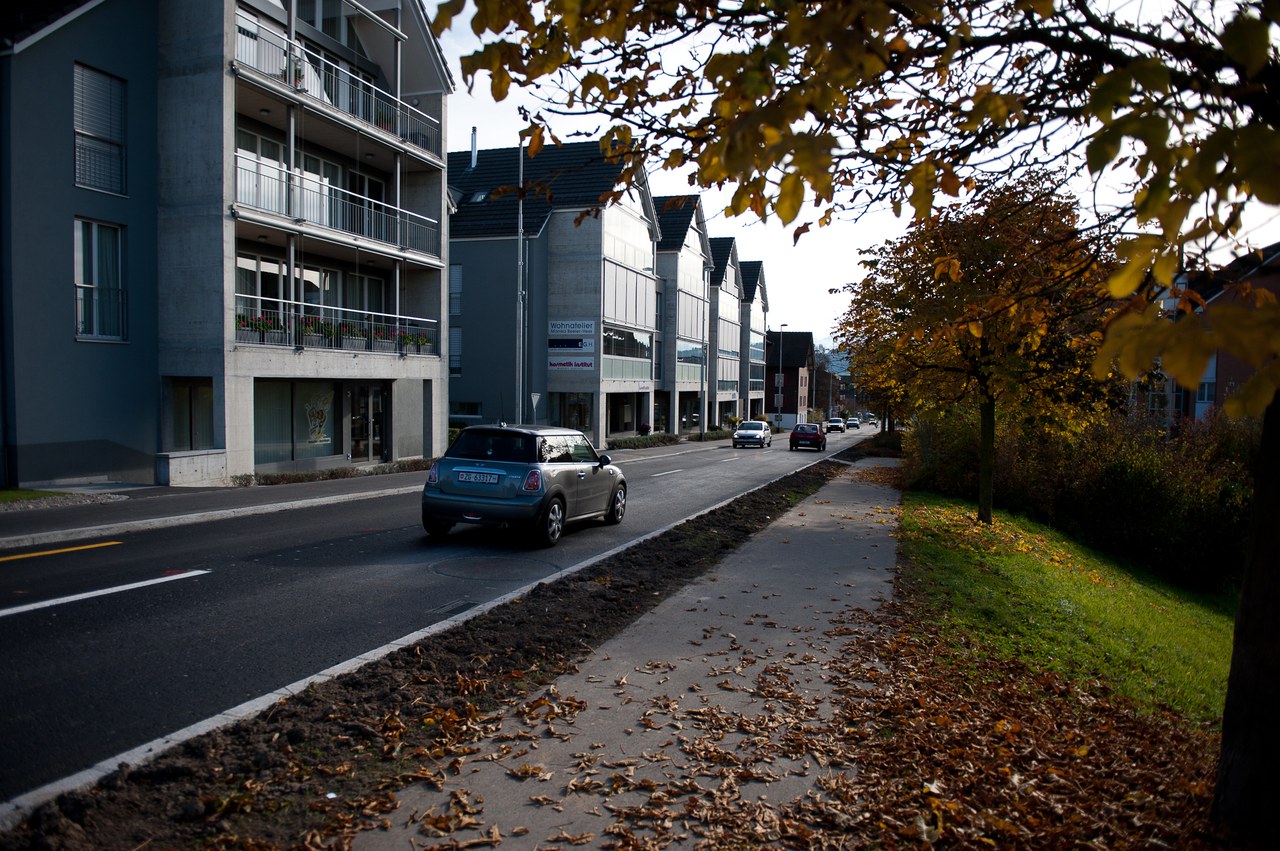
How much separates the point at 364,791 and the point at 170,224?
19.4 m

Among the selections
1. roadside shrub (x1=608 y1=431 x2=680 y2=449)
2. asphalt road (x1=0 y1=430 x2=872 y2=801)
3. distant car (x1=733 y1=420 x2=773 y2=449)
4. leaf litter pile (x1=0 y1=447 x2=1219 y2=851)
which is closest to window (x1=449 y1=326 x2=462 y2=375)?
roadside shrub (x1=608 y1=431 x2=680 y2=449)

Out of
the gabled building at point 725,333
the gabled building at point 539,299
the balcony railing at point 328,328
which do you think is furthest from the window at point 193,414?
the gabled building at point 725,333

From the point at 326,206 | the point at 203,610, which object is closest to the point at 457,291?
the point at 326,206

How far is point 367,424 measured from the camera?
27.1 meters

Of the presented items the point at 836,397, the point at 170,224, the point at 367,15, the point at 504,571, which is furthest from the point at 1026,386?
the point at 836,397

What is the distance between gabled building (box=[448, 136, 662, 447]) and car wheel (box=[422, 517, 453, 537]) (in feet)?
90.7

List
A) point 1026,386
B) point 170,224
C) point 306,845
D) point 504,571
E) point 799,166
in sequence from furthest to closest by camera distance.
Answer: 1. point 170,224
2. point 1026,386
3. point 504,571
4. point 306,845
5. point 799,166

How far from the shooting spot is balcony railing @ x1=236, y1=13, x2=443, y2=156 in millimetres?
21141

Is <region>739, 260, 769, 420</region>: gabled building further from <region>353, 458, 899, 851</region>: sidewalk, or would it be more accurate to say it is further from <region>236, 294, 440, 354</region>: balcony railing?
<region>353, 458, 899, 851</region>: sidewalk

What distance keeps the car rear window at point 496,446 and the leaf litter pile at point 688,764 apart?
5.43 m

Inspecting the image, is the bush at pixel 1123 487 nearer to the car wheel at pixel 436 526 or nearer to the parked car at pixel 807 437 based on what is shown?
the car wheel at pixel 436 526

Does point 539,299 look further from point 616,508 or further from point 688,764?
point 688,764

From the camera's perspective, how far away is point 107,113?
18.5 metres

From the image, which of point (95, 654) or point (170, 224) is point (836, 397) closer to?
point (170, 224)
